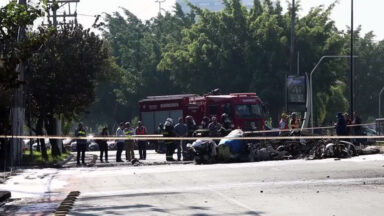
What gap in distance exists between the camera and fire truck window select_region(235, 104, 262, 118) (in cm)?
4522

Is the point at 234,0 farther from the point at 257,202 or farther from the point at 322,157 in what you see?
the point at 257,202

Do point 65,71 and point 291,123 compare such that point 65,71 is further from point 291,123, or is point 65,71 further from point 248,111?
point 291,123

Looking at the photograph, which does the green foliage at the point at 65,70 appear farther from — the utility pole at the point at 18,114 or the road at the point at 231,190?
the road at the point at 231,190

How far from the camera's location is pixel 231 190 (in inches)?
719

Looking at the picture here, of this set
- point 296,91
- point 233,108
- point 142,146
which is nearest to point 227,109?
point 233,108

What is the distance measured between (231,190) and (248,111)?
1069 inches

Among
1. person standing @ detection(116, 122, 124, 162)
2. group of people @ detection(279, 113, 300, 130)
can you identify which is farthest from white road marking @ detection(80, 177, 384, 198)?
person standing @ detection(116, 122, 124, 162)

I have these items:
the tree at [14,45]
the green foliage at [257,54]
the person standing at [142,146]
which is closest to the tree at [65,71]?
the person standing at [142,146]

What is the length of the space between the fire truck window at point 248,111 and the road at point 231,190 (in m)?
18.3

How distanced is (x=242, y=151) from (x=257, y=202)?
15.7m

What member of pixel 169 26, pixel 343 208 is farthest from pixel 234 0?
pixel 343 208

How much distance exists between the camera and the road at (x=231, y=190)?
14688 mm

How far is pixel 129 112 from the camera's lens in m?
94.2

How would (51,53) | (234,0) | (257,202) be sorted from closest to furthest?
(257,202) < (51,53) < (234,0)
